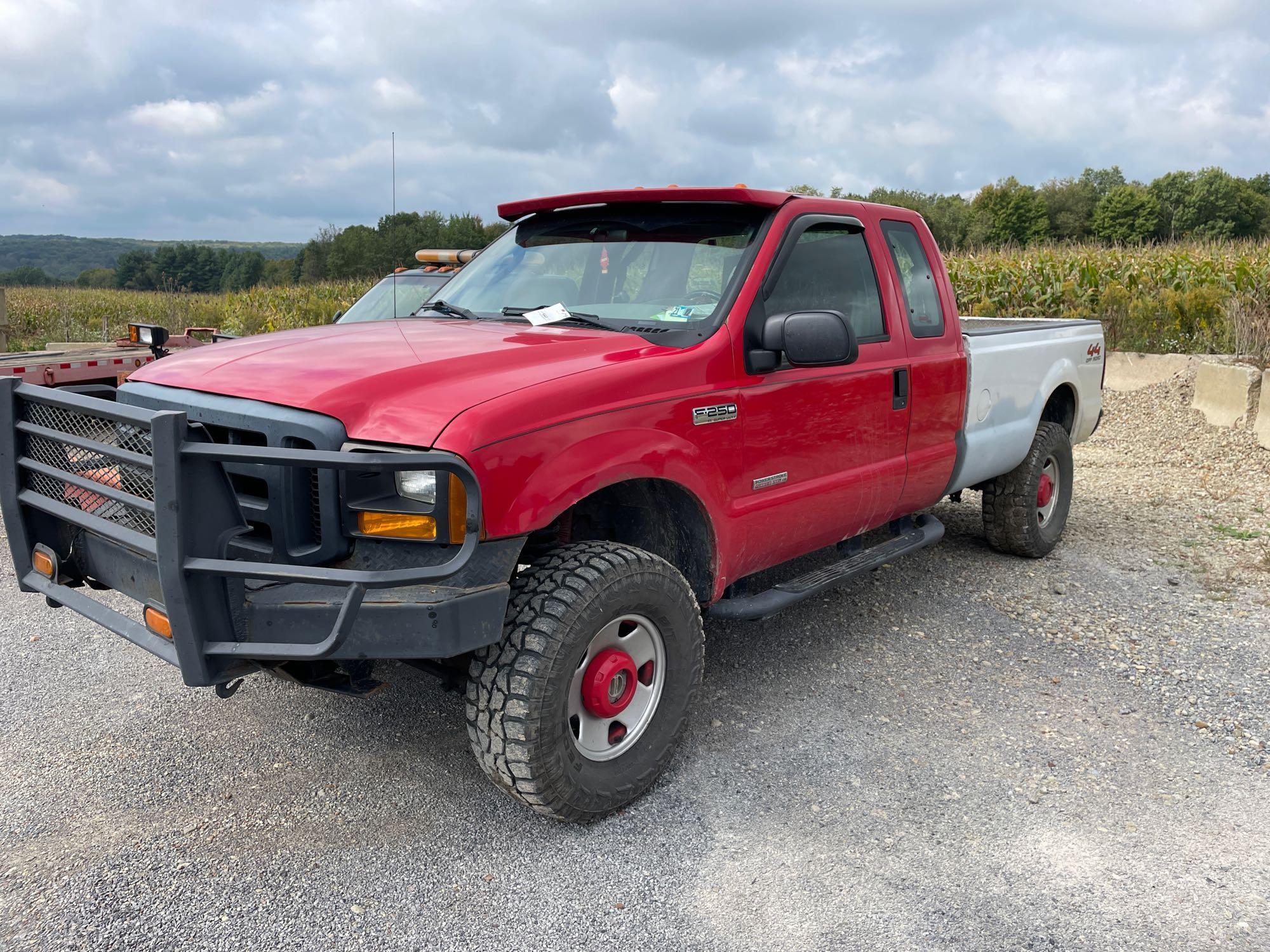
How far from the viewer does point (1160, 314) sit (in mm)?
12203

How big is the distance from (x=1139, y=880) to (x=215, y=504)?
2.88m

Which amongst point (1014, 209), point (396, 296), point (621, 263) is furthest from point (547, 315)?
point (1014, 209)

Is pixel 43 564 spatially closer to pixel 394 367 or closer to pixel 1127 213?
pixel 394 367

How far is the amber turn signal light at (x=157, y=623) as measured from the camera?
2787 millimetres

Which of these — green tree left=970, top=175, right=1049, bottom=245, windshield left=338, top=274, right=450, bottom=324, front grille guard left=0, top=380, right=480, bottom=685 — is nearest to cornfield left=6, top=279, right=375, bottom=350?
windshield left=338, top=274, right=450, bottom=324

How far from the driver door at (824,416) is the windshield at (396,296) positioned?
4.53 meters

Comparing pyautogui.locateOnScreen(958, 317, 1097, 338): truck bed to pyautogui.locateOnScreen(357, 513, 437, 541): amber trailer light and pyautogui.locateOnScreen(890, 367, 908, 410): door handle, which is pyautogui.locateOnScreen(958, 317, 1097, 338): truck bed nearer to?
pyautogui.locateOnScreen(890, 367, 908, 410): door handle

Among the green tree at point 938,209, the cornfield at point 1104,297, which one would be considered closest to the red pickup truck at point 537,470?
the cornfield at point 1104,297

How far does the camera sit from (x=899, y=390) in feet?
14.4

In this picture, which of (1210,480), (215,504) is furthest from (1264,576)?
(215,504)

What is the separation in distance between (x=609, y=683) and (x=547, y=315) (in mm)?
1507

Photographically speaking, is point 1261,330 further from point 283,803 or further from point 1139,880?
point 283,803

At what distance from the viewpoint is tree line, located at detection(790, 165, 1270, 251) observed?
62875 mm

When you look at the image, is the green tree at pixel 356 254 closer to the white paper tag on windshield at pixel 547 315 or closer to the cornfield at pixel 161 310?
the white paper tag on windshield at pixel 547 315
